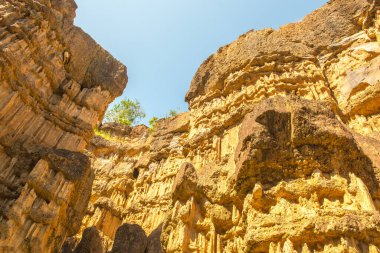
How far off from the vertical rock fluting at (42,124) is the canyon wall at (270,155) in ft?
10.1

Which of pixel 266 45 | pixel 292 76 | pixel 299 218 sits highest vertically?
pixel 266 45

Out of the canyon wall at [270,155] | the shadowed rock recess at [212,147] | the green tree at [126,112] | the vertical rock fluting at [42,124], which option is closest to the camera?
the canyon wall at [270,155]

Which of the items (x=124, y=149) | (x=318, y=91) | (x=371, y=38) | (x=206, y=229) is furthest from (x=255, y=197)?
(x=124, y=149)

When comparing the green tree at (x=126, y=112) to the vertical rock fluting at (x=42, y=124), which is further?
the green tree at (x=126, y=112)

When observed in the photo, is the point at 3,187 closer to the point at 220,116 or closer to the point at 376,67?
the point at 220,116

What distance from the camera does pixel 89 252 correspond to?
1394 cm

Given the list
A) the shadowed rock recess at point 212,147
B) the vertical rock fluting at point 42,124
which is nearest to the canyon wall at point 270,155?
the shadowed rock recess at point 212,147

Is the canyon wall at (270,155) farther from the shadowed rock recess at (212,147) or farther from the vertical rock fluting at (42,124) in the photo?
the vertical rock fluting at (42,124)

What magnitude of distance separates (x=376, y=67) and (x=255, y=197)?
32.2 ft

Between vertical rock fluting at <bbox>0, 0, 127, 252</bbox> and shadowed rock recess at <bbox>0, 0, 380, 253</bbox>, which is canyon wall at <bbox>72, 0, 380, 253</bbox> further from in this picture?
vertical rock fluting at <bbox>0, 0, 127, 252</bbox>

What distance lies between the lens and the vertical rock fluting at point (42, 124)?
12.0 metres

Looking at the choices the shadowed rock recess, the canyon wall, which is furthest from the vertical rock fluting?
the canyon wall

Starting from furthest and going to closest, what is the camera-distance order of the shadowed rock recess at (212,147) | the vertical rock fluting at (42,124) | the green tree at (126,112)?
the green tree at (126,112) < the vertical rock fluting at (42,124) < the shadowed rock recess at (212,147)

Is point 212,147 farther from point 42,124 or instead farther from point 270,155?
point 42,124
